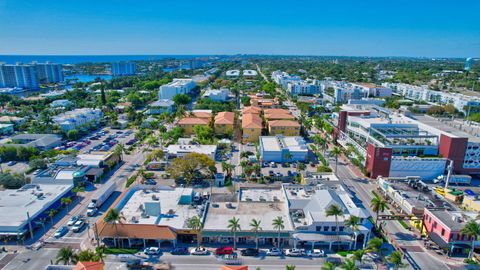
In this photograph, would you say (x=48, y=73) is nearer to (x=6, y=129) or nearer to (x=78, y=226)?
(x=6, y=129)

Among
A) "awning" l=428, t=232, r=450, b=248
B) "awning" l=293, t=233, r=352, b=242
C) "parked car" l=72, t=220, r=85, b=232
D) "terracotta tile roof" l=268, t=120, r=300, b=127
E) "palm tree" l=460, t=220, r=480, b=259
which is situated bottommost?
"parked car" l=72, t=220, r=85, b=232

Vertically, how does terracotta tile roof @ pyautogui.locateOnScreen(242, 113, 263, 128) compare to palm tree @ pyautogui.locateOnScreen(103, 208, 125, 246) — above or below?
above

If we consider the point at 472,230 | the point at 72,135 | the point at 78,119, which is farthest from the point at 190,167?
the point at 78,119

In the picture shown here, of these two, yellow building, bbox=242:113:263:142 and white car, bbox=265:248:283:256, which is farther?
yellow building, bbox=242:113:263:142

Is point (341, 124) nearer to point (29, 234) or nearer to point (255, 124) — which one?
point (255, 124)

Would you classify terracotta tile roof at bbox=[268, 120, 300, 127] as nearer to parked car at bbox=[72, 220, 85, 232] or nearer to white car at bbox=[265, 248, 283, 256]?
white car at bbox=[265, 248, 283, 256]

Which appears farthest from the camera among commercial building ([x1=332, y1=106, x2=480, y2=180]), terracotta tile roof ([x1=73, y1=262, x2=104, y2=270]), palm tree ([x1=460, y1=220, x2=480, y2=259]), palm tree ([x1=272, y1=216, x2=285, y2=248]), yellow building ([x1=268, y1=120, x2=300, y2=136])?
yellow building ([x1=268, y1=120, x2=300, y2=136])

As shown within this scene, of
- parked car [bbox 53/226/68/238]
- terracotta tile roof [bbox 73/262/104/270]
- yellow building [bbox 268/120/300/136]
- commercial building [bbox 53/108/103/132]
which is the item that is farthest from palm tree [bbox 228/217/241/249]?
commercial building [bbox 53/108/103/132]

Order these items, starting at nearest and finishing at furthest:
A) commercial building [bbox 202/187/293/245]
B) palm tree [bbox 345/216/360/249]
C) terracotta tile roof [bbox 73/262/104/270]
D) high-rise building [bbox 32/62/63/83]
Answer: terracotta tile roof [bbox 73/262/104/270], palm tree [bbox 345/216/360/249], commercial building [bbox 202/187/293/245], high-rise building [bbox 32/62/63/83]
